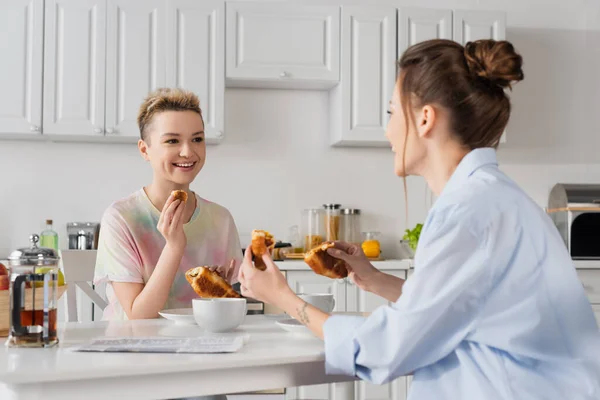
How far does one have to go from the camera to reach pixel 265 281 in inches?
58.4

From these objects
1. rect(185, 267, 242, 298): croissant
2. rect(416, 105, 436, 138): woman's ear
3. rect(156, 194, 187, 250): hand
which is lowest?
rect(185, 267, 242, 298): croissant

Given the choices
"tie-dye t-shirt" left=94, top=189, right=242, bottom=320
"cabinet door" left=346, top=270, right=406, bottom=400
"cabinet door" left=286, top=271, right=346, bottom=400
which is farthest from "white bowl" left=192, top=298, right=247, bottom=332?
"cabinet door" left=346, top=270, right=406, bottom=400

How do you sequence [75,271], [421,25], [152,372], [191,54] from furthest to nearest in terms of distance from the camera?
[421,25], [191,54], [75,271], [152,372]

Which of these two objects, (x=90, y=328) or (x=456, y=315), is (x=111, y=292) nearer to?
(x=90, y=328)

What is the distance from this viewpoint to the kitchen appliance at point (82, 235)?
3914 millimetres

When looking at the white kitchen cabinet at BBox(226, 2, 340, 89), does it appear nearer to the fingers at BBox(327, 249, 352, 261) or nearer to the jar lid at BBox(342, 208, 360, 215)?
the jar lid at BBox(342, 208, 360, 215)

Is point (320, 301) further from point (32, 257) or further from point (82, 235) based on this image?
point (82, 235)

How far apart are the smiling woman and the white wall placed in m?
2.00

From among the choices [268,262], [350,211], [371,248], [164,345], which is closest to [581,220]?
[371,248]

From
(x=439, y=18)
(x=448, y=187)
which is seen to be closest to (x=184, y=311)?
(x=448, y=187)

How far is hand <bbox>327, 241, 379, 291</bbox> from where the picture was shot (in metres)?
1.74

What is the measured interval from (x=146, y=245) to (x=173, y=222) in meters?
0.28

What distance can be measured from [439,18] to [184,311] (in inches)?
114

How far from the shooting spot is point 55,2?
3.82 metres
